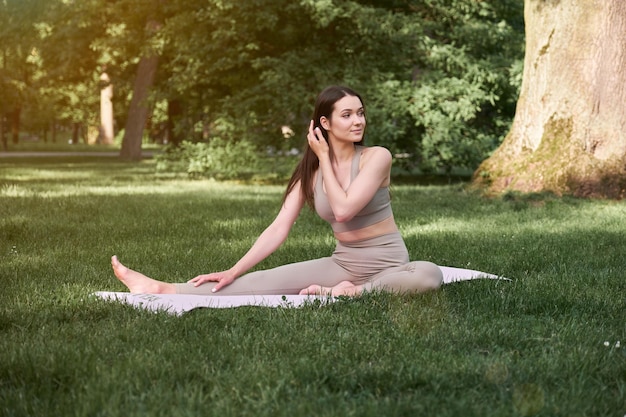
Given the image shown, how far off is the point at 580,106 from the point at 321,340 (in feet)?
32.1

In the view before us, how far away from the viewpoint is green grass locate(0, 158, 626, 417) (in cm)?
314

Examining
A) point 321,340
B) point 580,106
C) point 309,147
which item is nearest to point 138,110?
point 580,106

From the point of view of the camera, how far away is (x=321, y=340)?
157 inches

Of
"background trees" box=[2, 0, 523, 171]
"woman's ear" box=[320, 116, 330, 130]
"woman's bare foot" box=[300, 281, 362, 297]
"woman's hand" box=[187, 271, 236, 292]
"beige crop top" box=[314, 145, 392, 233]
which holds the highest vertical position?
"background trees" box=[2, 0, 523, 171]

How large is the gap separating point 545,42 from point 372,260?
29.8 ft

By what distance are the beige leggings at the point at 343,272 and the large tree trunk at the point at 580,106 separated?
25.5 feet

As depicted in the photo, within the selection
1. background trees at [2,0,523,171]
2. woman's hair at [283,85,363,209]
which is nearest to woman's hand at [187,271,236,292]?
woman's hair at [283,85,363,209]

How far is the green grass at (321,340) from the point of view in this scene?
3.14 metres

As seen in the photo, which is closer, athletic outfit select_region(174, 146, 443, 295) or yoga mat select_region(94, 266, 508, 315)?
yoga mat select_region(94, 266, 508, 315)

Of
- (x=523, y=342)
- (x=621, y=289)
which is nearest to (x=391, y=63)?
(x=621, y=289)

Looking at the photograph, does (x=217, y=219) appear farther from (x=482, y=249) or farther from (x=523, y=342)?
(x=523, y=342)

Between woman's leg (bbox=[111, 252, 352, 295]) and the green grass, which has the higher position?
woman's leg (bbox=[111, 252, 352, 295])

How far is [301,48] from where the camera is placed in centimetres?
1753

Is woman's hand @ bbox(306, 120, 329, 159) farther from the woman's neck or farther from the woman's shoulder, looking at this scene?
the woman's shoulder
